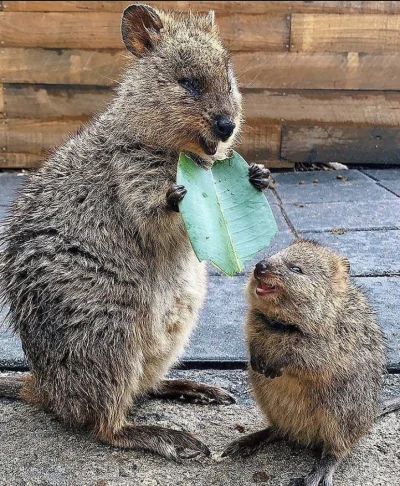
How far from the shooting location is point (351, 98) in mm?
7918

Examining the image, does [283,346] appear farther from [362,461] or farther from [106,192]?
[106,192]

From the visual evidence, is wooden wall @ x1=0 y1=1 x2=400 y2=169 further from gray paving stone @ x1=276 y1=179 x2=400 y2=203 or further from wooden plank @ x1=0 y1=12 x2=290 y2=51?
gray paving stone @ x1=276 y1=179 x2=400 y2=203

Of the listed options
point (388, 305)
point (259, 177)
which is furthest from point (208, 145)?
point (388, 305)

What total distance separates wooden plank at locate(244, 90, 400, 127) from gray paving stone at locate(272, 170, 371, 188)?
0.56 metres

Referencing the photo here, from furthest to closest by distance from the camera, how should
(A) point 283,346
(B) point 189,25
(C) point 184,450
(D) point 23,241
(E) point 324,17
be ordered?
(E) point 324,17, (B) point 189,25, (D) point 23,241, (C) point 184,450, (A) point 283,346

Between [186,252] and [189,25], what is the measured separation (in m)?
1.16

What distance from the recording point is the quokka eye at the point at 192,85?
330 cm

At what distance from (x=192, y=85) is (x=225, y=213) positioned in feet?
2.19

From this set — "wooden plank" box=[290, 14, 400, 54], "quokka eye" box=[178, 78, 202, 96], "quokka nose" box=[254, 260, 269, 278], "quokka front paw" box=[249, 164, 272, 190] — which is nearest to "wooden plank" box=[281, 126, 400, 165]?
"wooden plank" box=[290, 14, 400, 54]

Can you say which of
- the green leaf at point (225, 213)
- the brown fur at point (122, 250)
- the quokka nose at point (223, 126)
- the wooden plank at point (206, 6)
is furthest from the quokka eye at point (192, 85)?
the wooden plank at point (206, 6)

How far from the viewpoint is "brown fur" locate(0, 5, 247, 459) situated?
3137 millimetres

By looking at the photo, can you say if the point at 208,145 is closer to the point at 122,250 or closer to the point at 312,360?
the point at 122,250

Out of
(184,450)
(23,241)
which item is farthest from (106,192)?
(184,450)

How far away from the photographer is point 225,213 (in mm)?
3092
